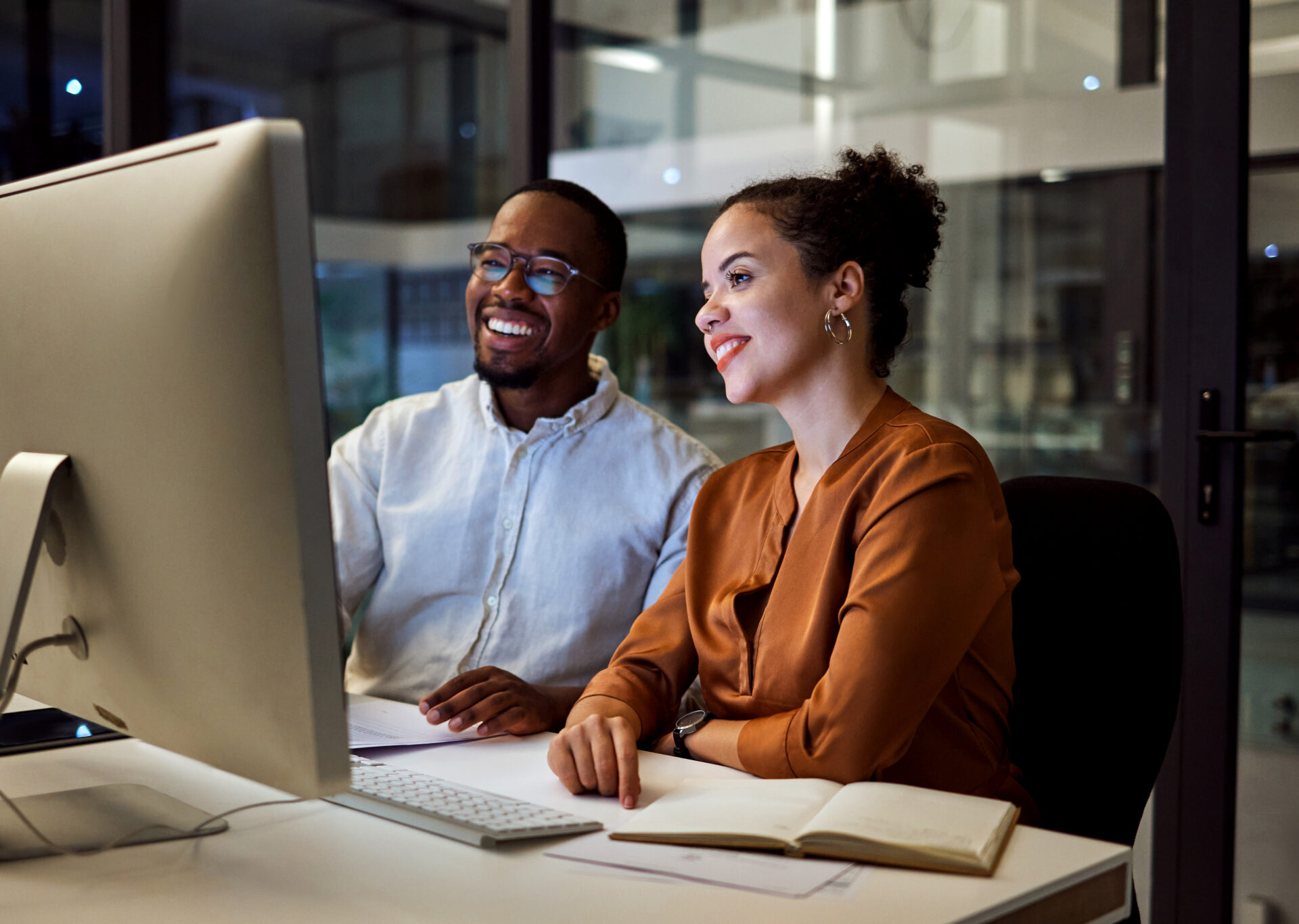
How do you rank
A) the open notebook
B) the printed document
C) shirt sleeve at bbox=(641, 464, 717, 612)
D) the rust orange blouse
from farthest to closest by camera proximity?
shirt sleeve at bbox=(641, 464, 717, 612) → the printed document → the rust orange blouse → the open notebook

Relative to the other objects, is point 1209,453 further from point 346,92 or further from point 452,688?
point 346,92

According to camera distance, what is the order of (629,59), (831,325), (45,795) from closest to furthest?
(45,795) < (831,325) < (629,59)

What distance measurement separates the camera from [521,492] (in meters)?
1.96

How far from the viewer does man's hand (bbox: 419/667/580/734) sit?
1.43m

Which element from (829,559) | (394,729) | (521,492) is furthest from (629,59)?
(394,729)

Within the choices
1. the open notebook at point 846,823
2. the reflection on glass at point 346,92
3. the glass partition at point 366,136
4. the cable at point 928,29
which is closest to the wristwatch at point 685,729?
the open notebook at point 846,823

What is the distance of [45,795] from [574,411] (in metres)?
1.04

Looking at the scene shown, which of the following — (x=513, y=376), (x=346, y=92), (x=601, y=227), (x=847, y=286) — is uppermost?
(x=346, y=92)

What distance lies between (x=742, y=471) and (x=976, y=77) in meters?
1.36

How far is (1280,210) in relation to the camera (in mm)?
2043

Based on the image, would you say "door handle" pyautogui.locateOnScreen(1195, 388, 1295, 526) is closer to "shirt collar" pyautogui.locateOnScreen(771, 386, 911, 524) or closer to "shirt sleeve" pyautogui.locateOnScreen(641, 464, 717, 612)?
"shirt collar" pyautogui.locateOnScreen(771, 386, 911, 524)

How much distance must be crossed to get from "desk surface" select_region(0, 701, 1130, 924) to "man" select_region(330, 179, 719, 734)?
29.9 inches

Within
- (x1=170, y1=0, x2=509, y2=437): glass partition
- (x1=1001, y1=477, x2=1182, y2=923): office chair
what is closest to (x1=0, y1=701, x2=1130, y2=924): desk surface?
(x1=1001, y1=477, x2=1182, y2=923): office chair

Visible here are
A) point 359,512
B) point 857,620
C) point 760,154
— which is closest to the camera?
point 857,620
